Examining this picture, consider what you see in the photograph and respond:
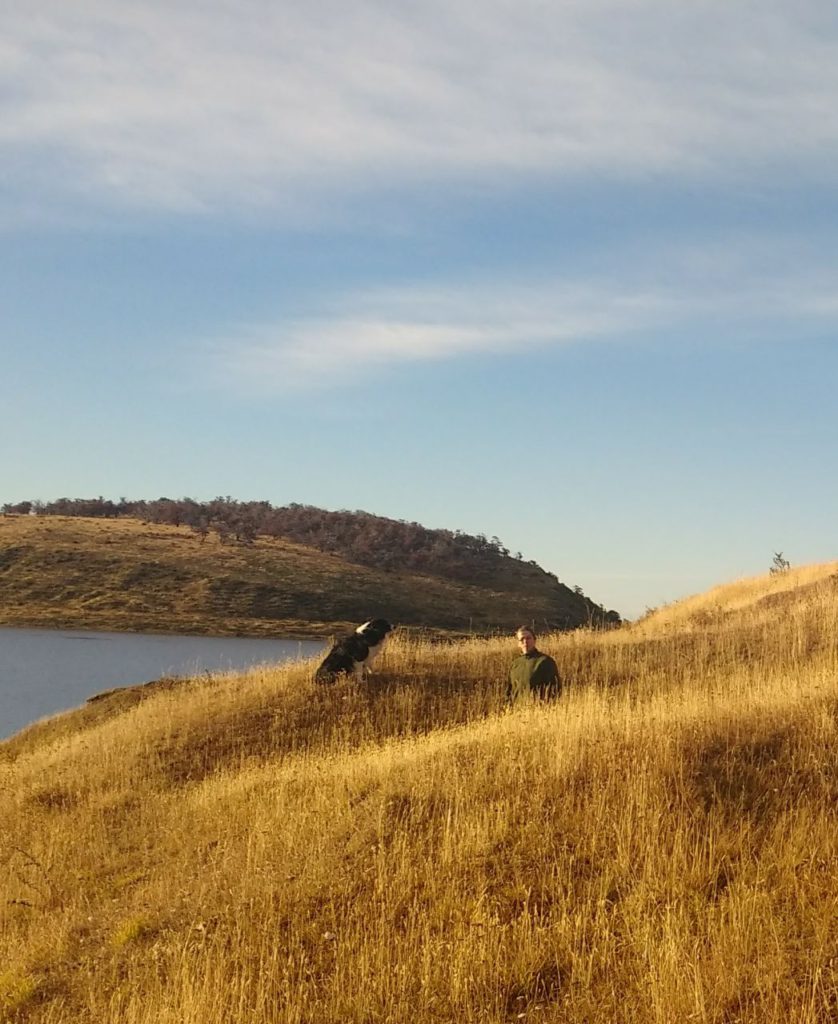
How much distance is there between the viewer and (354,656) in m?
16.6

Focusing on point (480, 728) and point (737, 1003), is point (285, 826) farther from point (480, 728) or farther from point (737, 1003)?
point (737, 1003)

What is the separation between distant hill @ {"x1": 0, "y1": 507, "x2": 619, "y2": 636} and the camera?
69.5 m

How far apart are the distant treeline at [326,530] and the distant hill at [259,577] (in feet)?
0.81

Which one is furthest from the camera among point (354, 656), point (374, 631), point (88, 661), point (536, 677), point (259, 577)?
point (259, 577)

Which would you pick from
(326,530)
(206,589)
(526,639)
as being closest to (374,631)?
(526,639)

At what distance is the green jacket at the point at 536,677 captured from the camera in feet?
41.9

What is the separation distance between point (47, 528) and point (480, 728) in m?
83.0

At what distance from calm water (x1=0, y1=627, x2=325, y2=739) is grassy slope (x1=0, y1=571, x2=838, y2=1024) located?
10012mm

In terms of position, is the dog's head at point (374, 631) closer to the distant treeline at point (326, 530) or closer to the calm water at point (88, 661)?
the calm water at point (88, 661)

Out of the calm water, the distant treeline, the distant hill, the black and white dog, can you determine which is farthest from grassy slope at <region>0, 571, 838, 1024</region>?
the distant treeline

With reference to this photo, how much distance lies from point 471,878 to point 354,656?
9.74m

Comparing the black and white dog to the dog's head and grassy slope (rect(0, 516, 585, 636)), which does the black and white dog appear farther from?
grassy slope (rect(0, 516, 585, 636))

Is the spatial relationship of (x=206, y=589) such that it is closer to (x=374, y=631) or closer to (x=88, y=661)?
(x=88, y=661)

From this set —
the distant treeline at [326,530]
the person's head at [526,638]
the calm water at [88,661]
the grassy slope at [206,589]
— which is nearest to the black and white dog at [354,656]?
the calm water at [88,661]
